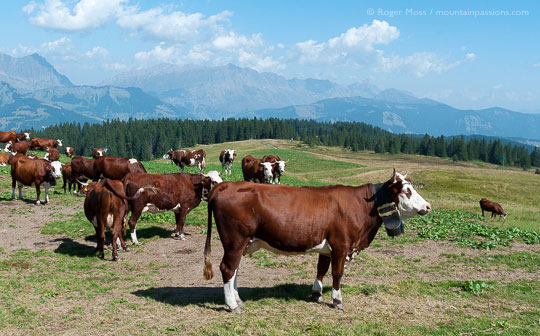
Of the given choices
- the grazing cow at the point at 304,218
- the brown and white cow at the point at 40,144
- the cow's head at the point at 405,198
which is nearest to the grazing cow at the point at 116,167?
the grazing cow at the point at 304,218

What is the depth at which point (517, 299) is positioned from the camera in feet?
33.4

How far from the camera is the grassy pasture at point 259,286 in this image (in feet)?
27.5

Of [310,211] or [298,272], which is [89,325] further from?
[298,272]

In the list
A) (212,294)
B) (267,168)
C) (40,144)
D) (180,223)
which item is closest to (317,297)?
(212,294)

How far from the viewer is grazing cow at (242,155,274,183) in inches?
1272

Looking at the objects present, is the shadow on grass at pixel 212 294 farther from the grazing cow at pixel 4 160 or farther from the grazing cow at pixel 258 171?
the grazing cow at pixel 4 160

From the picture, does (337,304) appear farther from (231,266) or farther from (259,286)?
(231,266)

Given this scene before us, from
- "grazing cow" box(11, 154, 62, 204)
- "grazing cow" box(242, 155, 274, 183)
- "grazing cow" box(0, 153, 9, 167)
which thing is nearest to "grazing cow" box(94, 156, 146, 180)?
"grazing cow" box(11, 154, 62, 204)

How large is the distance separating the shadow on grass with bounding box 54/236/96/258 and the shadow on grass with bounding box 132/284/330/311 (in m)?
4.88

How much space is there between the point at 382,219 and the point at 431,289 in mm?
2842

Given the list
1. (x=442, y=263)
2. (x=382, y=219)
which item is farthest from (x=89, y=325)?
(x=442, y=263)

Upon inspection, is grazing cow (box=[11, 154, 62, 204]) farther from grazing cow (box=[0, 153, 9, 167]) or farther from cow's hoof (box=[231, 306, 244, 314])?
cow's hoof (box=[231, 306, 244, 314])

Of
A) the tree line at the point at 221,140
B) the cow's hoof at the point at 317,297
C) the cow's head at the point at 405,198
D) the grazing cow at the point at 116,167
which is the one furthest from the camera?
the tree line at the point at 221,140

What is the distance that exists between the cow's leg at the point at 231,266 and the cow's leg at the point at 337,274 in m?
2.22
